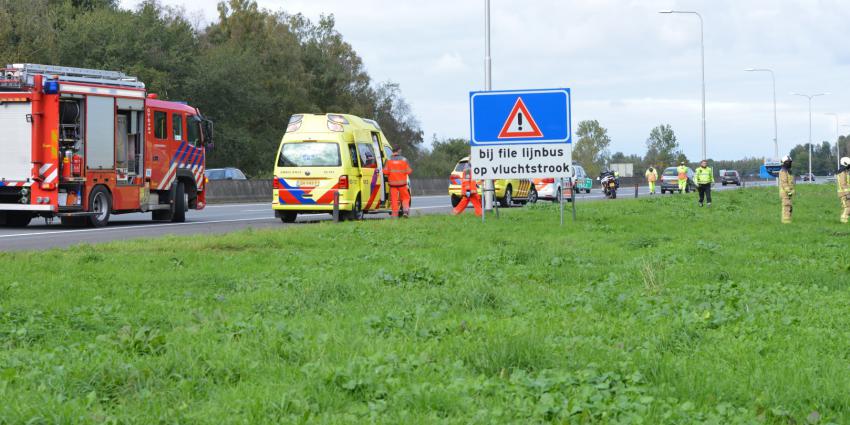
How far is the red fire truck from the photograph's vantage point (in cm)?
2302

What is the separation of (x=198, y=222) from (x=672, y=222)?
Result: 37.7ft

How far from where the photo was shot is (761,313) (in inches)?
351

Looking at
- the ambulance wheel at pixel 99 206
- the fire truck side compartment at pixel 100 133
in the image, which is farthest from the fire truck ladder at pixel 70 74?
the ambulance wheel at pixel 99 206

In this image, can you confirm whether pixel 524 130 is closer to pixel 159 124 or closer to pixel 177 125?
pixel 159 124

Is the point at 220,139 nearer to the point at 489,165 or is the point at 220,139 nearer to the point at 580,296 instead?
the point at 489,165

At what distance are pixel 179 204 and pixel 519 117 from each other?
9556 mm

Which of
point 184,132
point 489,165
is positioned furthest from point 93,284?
point 184,132

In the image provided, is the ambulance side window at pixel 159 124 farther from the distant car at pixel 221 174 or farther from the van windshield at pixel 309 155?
the distant car at pixel 221 174

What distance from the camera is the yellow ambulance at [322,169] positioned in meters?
25.7

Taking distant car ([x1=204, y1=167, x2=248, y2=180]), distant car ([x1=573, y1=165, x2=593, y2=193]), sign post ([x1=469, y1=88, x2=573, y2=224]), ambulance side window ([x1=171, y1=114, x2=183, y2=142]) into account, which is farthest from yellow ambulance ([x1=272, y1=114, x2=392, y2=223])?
distant car ([x1=573, y1=165, x2=593, y2=193])

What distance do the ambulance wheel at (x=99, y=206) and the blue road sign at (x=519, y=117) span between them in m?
8.32

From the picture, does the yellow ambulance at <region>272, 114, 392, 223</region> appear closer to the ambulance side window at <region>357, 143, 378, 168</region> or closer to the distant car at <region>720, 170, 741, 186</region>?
the ambulance side window at <region>357, 143, 378, 168</region>

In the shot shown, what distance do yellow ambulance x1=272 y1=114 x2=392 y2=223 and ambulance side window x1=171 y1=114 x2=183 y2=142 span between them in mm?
2659

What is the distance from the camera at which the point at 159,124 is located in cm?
2616
